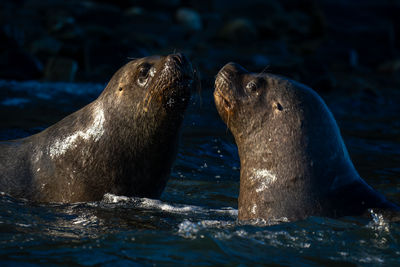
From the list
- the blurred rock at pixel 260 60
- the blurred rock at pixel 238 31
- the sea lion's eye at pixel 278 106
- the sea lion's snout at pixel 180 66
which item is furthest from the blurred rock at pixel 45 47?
the sea lion's eye at pixel 278 106

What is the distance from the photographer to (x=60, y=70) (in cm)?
1762

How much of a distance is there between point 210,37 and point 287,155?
21.4m

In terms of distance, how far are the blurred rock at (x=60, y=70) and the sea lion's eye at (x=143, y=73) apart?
10.3 meters

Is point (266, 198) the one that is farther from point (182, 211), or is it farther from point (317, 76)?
point (317, 76)

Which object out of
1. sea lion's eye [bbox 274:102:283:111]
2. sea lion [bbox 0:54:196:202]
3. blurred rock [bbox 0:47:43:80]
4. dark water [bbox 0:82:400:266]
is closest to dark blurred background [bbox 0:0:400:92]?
blurred rock [bbox 0:47:43:80]

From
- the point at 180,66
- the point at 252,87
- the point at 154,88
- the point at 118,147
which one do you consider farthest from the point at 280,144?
the point at 118,147

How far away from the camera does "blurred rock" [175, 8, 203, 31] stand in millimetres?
28688

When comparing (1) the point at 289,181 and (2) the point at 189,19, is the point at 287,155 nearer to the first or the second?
(1) the point at 289,181

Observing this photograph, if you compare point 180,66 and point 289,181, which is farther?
point 180,66

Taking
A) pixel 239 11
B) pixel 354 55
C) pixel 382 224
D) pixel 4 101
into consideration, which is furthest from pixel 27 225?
pixel 239 11

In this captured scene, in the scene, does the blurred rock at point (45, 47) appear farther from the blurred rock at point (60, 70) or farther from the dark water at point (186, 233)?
the dark water at point (186, 233)

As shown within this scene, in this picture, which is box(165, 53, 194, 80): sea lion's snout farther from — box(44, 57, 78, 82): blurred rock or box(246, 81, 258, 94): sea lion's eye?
box(44, 57, 78, 82): blurred rock

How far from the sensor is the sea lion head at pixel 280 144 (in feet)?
20.2

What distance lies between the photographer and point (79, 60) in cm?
1959
